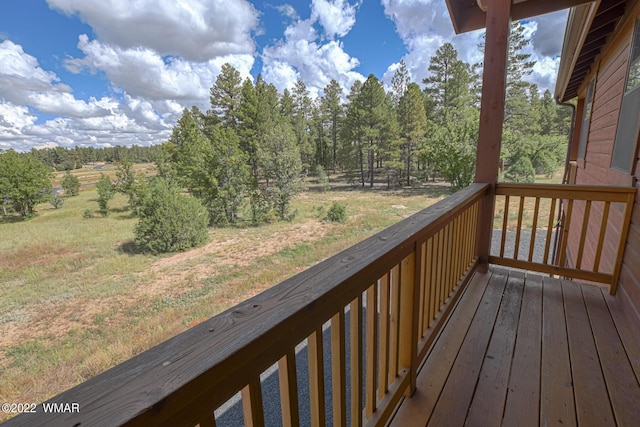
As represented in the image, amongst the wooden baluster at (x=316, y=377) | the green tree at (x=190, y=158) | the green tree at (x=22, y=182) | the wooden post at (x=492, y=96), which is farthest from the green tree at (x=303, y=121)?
the wooden baluster at (x=316, y=377)

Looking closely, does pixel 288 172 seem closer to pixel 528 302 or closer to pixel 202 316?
pixel 202 316

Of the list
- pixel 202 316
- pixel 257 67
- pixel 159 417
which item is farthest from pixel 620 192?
pixel 257 67

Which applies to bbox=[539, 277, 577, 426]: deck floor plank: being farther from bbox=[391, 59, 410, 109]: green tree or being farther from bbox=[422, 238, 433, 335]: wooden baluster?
bbox=[391, 59, 410, 109]: green tree

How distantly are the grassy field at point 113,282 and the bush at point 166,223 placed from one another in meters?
0.58

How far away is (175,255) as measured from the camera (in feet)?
36.6

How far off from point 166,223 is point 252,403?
1228 cm

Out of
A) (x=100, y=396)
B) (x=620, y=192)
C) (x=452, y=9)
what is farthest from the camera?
(x=452, y=9)

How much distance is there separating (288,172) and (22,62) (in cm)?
1245

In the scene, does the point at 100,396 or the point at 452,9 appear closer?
the point at 100,396

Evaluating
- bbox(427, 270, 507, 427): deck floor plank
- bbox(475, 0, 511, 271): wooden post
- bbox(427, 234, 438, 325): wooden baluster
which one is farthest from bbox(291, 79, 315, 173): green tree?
bbox(427, 234, 438, 325): wooden baluster

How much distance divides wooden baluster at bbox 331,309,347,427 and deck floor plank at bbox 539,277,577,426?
98cm

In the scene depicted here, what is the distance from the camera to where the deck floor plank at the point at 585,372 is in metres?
1.31

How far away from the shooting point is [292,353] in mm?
647

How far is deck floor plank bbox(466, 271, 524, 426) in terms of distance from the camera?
1.33m
